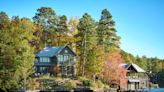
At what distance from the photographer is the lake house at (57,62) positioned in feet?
283

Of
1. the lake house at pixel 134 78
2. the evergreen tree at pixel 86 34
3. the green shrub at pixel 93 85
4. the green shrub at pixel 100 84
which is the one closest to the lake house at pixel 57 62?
the evergreen tree at pixel 86 34

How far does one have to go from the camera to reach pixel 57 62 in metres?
86.6

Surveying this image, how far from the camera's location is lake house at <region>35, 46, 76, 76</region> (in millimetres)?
86375

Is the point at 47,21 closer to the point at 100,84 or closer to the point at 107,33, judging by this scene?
the point at 107,33

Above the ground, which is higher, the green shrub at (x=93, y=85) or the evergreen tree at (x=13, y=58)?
the evergreen tree at (x=13, y=58)

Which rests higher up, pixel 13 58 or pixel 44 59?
pixel 44 59

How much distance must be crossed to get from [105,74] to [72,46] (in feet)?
44.8

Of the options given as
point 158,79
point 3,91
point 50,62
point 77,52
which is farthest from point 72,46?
point 158,79

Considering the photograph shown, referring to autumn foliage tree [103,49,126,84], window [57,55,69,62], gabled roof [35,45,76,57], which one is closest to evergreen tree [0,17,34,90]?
Answer: window [57,55,69,62]

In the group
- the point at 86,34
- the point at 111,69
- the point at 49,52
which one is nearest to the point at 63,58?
the point at 49,52

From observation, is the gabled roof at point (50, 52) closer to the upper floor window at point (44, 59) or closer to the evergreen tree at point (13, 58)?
the upper floor window at point (44, 59)

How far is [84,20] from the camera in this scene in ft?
283

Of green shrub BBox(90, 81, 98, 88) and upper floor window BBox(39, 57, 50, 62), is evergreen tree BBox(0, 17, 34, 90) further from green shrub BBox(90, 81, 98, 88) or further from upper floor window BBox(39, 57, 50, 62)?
upper floor window BBox(39, 57, 50, 62)

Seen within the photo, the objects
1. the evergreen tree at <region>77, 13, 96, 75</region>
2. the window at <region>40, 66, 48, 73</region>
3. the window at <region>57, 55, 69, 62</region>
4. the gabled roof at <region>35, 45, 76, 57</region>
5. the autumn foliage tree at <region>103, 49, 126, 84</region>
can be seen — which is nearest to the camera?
the autumn foliage tree at <region>103, 49, 126, 84</region>
